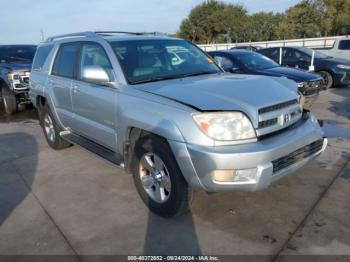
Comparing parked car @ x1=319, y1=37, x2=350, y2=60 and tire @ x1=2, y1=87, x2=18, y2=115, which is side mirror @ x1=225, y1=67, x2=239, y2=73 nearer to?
tire @ x1=2, y1=87, x2=18, y2=115

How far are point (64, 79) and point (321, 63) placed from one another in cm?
956

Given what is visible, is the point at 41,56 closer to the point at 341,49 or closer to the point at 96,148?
the point at 96,148

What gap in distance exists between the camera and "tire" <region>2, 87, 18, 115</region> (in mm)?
9680

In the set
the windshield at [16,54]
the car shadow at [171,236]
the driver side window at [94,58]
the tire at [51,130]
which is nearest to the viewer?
the car shadow at [171,236]

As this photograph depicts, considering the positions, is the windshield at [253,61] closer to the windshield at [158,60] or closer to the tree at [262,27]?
the windshield at [158,60]

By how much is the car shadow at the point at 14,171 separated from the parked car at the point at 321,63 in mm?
9182

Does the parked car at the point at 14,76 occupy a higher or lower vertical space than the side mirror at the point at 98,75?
lower

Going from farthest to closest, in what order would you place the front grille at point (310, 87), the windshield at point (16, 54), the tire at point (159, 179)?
the windshield at point (16, 54)
the front grille at point (310, 87)
the tire at point (159, 179)

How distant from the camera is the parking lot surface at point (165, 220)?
10.4ft

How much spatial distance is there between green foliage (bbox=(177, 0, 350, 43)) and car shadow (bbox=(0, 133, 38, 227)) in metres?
44.7

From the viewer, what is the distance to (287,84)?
4.10 metres

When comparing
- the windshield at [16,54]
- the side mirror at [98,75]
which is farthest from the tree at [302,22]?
the side mirror at [98,75]

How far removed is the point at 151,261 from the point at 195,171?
0.83 metres

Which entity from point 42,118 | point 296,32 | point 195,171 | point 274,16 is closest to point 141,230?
point 195,171
